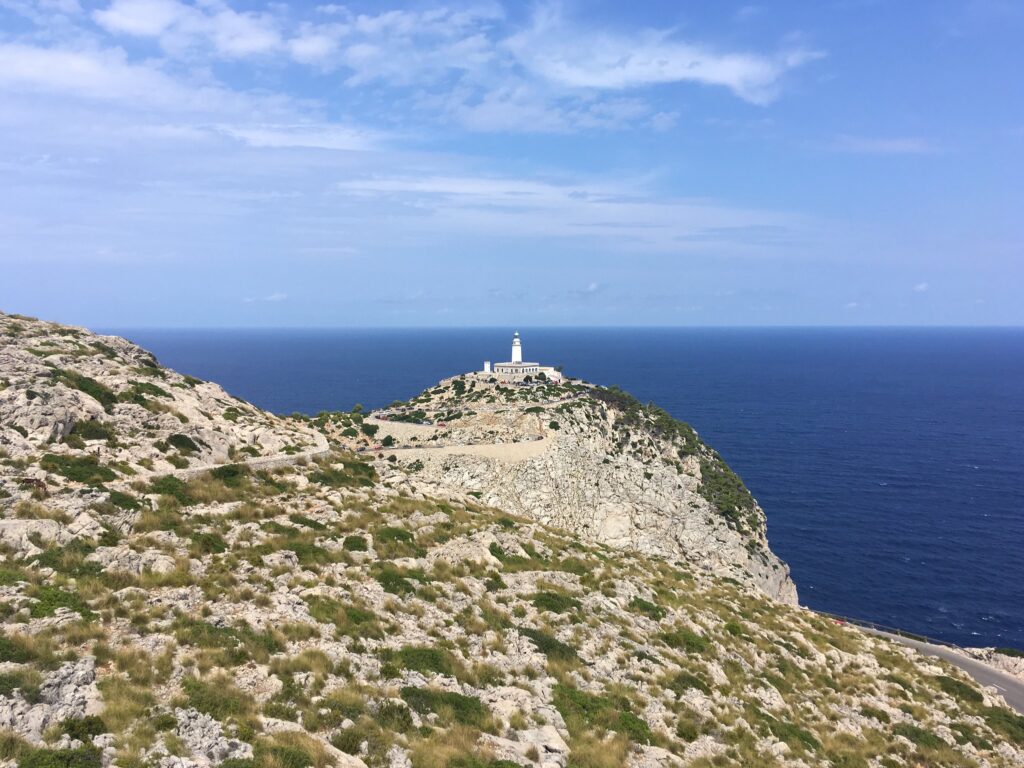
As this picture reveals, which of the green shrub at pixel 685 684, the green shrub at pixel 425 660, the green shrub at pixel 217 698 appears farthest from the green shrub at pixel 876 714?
the green shrub at pixel 217 698

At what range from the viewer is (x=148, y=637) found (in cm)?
1656

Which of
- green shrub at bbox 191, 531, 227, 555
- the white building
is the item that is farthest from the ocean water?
green shrub at bbox 191, 531, 227, 555

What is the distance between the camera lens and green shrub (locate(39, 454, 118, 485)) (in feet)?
83.4

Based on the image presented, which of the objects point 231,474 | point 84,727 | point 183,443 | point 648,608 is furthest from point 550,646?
point 183,443

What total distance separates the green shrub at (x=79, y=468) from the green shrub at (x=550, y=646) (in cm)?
1961

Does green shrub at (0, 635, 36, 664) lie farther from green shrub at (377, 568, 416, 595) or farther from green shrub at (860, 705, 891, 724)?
green shrub at (860, 705, 891, 724)

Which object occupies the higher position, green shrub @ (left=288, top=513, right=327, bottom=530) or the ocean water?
green shrub @ (left=288, top=513, right=327, bottom=530)

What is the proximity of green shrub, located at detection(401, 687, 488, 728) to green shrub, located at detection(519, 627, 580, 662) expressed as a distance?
490 cm

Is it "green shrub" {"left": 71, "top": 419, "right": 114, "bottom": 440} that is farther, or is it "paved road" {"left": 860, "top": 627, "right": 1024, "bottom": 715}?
"paved road" {"left": 860, "top": 627, "right": 1024, "bottom": 715}

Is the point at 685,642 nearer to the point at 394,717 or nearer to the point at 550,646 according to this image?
the point at 550,646

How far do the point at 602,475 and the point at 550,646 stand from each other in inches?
2066

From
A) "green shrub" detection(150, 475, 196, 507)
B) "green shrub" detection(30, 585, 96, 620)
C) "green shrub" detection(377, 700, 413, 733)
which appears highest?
"green shrub" detection(150, 475, 196, 507)

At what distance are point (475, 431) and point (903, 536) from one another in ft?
217

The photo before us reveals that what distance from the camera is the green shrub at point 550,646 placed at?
871 inches
